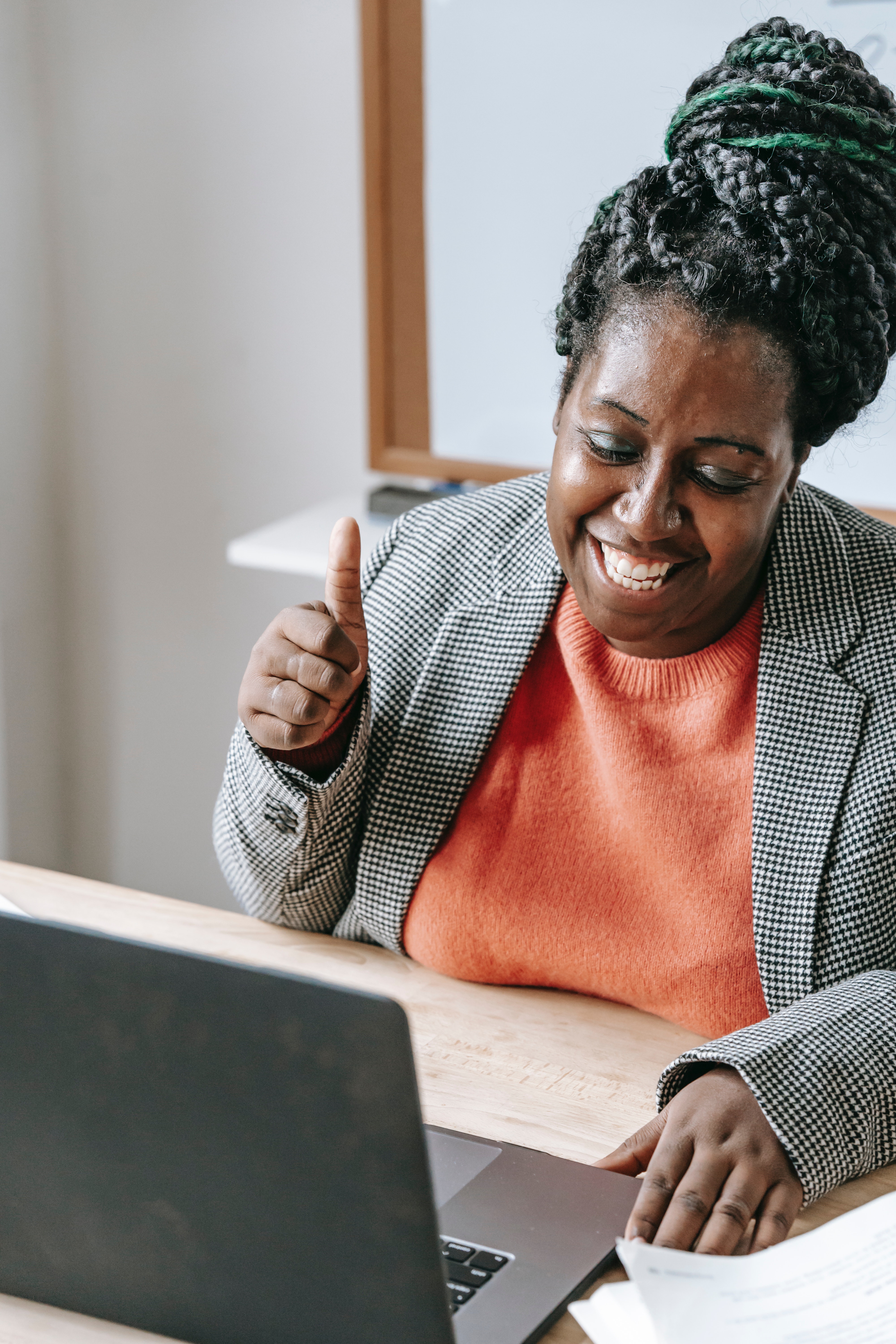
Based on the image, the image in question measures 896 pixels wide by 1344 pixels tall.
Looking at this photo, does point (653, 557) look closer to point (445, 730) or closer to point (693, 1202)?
point (445, 730)

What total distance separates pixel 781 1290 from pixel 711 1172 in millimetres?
107

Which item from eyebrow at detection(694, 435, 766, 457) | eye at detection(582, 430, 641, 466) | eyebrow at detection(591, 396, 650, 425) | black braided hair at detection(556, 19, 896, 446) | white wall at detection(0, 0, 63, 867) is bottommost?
white wall at detection(0, 0, 63, 867)

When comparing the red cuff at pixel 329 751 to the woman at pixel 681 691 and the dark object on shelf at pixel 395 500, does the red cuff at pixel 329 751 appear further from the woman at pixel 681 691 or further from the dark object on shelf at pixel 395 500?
the dark object on shelf at pixel 395 500

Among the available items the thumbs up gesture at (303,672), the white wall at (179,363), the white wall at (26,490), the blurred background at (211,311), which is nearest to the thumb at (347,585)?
the thumbs up gesture at (303,672)

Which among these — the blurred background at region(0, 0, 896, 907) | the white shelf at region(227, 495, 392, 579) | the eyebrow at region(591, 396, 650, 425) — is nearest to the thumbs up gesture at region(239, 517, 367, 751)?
the eyebrow at region(591, 396, 650, 425)

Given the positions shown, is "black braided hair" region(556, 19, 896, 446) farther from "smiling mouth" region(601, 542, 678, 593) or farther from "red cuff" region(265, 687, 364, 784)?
"red cuff" region(265, 687, 364, 784)

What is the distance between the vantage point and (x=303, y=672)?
1082mm

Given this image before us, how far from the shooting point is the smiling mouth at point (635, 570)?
108 centimetres

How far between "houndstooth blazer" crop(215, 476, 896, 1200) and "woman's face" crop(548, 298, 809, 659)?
0.32ft

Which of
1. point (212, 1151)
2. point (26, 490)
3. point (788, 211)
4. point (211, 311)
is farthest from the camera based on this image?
point (26, 490)

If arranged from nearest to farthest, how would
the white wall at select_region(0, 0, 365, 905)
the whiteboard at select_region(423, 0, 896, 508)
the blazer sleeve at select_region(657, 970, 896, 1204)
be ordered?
the blazer sleeve at select_region(657, 970, 896, 1204), the whiteboard at select_region(423, 0, 896, 508), the white wall at select_region(0, 0, 365, 905)

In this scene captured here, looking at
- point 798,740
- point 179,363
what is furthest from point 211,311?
point 798,740

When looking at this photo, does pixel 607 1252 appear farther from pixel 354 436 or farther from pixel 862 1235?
pixel 354 436

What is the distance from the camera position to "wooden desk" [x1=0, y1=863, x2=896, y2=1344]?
2.87ft
